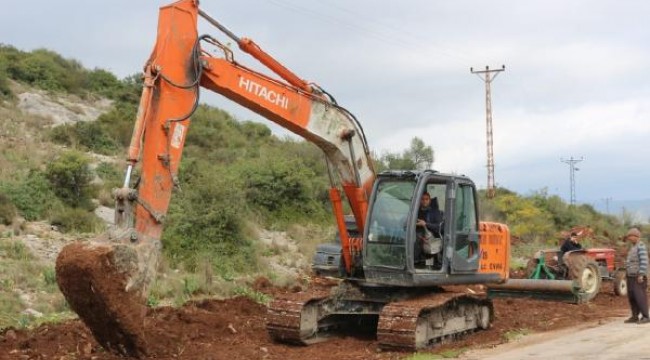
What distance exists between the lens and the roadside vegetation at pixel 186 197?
647 inches

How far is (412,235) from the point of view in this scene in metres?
10.8

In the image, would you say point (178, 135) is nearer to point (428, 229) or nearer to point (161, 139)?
point (161, 139)

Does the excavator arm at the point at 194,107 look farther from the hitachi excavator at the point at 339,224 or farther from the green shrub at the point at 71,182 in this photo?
the green shrub at the point at 71,182

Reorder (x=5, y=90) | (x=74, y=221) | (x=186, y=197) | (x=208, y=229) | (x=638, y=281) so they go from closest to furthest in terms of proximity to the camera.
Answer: (x=638, y=281)
(x=74, y=221)
(x=208, y=229)
(x=186, y=197)
(x=5, y=90)

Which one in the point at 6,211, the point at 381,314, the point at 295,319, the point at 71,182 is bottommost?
the point at 295,319

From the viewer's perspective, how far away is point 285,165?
1045 inches

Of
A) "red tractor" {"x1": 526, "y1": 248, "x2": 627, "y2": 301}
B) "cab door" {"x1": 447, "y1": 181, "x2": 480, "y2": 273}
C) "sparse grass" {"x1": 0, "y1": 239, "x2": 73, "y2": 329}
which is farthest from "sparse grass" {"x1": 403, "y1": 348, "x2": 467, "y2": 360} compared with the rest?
"red tractor" {"x1": 526, "y1": 248, "x2": 627, "y2": 301}

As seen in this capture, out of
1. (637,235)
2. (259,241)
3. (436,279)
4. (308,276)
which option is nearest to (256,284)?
(308,276)

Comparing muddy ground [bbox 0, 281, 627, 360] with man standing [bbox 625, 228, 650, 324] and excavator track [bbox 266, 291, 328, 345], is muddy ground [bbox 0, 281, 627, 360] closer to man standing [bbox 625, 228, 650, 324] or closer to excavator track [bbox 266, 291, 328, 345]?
excavator track [bbox 266, 291, 328, 345]

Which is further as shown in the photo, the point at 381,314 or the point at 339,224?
the point at 339,224

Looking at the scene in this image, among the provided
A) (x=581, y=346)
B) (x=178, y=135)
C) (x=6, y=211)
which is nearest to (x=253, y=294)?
(x=6, y=211)

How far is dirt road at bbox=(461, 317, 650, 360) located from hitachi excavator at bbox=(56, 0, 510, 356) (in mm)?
962

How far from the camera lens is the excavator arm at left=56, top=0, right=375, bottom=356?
8180mm

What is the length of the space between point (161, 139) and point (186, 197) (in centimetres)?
1264
